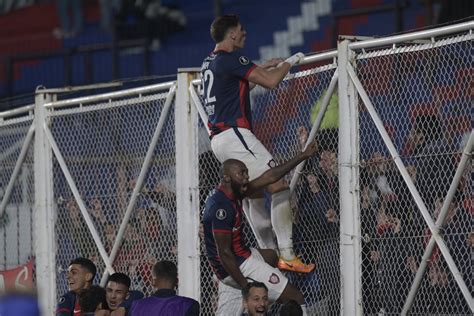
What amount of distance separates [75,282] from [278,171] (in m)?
2.93

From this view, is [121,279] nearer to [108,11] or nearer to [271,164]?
[271,164]

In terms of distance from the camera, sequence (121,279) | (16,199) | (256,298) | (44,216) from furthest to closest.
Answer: (16,199)
(44,216)
(121,279)
(256,298)

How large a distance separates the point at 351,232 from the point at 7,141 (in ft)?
17.5

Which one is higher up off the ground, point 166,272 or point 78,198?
point 78,198

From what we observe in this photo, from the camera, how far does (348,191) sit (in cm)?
947

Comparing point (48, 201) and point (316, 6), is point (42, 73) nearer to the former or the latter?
point (316, 6)

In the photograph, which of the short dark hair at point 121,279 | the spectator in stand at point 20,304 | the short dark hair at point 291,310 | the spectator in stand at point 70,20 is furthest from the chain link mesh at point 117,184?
the spectator in stand at point 70,20

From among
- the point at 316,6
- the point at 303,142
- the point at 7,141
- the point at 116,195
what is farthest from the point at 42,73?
the point at 303,142

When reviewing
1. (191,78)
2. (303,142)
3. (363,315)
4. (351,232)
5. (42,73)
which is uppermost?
(42,73)

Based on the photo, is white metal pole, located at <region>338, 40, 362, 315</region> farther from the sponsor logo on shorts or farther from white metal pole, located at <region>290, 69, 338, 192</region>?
the sponsor logo on shorts

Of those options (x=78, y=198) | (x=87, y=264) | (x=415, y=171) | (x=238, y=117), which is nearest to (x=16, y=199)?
(x=78, y=198)

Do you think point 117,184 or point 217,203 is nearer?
point 217,203

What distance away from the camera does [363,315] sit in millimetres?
9438

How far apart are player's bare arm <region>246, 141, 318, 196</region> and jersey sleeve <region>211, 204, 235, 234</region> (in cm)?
24
